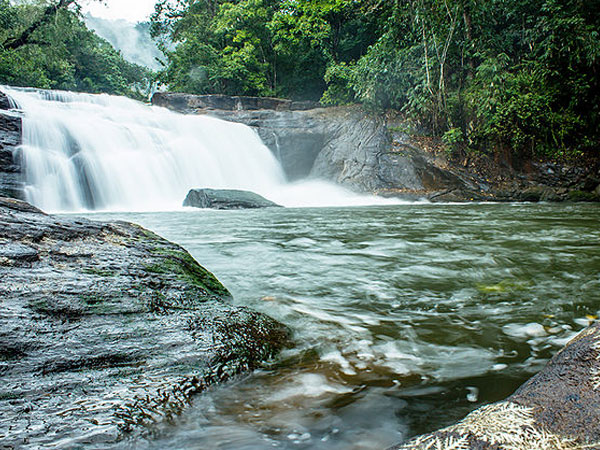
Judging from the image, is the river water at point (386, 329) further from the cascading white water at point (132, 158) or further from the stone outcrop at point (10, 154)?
the stone outcrop at point (10, 154)

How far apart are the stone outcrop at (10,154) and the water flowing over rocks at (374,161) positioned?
282 inches

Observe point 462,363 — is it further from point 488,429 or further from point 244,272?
point 244,272

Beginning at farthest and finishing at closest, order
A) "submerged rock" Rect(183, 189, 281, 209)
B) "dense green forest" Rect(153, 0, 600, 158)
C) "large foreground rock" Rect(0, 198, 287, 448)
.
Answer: "dense green forest" Rect(153, 0, 600, 158), "submerged rock" Rect(183, 189, 281, 209), "large foreground rock" Rect(0, 198, 287, 448)

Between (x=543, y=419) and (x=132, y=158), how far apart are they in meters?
11.6

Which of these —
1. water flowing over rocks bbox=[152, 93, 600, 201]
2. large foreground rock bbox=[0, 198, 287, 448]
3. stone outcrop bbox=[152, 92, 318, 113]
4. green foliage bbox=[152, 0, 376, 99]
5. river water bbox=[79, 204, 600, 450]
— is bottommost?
river water bbox=[79, 204, 600, 450]

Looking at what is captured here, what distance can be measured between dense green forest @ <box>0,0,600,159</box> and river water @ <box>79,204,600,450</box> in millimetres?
8870

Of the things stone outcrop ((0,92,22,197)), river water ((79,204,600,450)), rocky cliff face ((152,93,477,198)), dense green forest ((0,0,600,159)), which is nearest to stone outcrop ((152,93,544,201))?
rocky cliff face ((152,93,477,198))

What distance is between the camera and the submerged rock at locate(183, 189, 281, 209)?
9.17 meters

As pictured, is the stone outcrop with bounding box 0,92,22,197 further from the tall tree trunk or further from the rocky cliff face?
the tall tree trunk

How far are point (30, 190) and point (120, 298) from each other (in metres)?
9.32

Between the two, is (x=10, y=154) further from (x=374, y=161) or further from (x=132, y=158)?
(x=374, y=161)

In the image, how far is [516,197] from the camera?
35.6ft

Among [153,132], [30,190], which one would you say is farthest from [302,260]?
[153,132]

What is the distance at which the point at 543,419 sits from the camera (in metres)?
0.79
